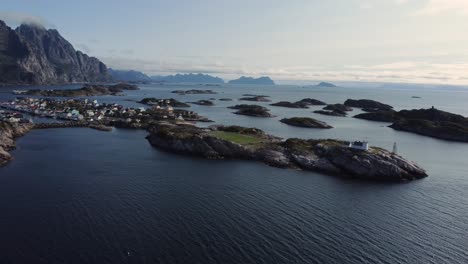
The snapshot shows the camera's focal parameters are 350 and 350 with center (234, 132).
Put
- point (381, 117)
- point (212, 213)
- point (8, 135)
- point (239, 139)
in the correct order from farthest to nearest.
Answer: point (381, 117) → point (239, 139) → point (8, 135) → point (212, 213)

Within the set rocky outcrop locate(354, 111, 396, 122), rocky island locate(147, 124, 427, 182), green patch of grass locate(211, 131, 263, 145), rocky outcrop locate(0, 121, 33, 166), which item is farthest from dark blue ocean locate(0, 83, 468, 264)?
rocky outcrop locate(354, 111, 396, 122)

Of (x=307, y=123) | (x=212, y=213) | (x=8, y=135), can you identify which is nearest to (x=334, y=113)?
(x=307, y=123)

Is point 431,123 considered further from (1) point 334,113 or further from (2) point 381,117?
(1) point 334,113

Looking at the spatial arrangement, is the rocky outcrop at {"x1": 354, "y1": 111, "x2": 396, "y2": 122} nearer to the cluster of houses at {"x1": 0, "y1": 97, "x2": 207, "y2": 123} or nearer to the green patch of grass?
the cluster of houses at {"x1": 0, "y1": 97, "x2": 207, "y2": 123}

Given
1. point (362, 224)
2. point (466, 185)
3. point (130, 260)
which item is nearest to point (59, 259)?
point (130, 260)

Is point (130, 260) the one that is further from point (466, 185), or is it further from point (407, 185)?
point (466, 185)

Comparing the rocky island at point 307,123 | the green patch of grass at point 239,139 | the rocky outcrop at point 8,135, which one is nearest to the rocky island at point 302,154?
the green patch of grass at point 239,139

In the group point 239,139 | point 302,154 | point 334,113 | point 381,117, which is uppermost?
point 381,117
